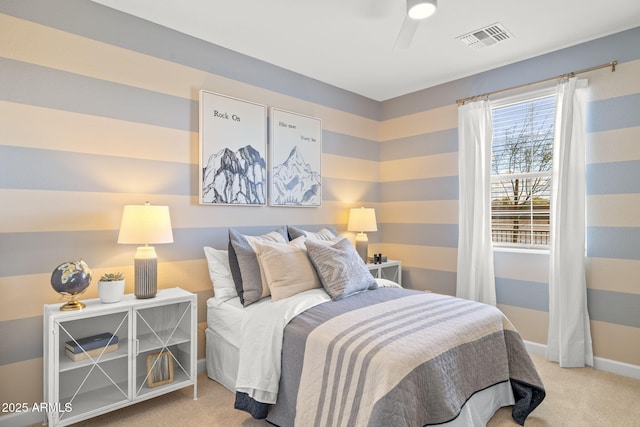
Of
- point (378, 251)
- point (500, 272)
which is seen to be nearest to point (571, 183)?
point (500, 272)

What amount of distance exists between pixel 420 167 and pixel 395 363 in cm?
290

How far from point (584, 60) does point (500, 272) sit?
6.50 ft

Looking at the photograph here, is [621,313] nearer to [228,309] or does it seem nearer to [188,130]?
[228,309]

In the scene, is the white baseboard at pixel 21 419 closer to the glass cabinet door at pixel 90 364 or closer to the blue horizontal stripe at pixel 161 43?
the glass cabinet door at pixel 90 364

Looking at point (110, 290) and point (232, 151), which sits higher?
point (232, 151)

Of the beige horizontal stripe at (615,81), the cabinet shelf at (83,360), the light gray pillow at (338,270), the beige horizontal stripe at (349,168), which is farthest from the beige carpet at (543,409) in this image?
the beige horizontal stripe at (349,168)

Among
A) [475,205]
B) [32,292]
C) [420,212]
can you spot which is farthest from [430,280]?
[32,292]

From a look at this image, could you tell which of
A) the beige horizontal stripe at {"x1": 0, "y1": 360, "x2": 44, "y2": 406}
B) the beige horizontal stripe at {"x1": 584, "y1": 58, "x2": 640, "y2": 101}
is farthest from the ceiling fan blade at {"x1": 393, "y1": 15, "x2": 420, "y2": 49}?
the beige horizontal stripe at {"x1": 0, "y1": 360, "x2": 44, "y2": 406}

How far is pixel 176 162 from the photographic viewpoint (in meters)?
2.79

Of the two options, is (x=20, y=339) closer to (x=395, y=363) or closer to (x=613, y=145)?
(x=395, y=363)

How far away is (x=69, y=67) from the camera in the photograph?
2.32 metres

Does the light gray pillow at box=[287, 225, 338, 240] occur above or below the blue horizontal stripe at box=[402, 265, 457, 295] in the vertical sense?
above

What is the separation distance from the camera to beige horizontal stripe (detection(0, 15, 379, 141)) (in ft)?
7.08

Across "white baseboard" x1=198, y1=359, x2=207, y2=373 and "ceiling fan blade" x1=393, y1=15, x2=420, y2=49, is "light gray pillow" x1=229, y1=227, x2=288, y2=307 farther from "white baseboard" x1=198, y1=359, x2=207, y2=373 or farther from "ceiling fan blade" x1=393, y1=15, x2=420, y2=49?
"ceiling fan blade" x1=393, y1=15, x2=420, y2=49
